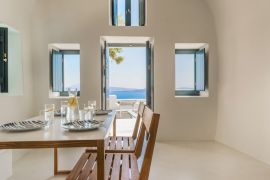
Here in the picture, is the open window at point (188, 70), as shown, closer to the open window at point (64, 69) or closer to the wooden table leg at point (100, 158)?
the open window at point (64, 69)

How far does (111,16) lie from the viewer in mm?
4539

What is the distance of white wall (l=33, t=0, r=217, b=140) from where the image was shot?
4.30 metres

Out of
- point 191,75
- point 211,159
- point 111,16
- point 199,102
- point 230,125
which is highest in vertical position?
point 111,16

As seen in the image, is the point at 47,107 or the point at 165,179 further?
the point at 165,179

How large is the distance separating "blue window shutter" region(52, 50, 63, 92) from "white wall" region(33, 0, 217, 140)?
0.79 ft

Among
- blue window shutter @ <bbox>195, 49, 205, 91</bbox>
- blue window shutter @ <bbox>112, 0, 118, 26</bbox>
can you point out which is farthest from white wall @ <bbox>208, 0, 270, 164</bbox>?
blue window shutter @ <bbox>112, 0, 118, 26</bbox>

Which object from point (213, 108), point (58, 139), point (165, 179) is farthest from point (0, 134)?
point (213, 108)

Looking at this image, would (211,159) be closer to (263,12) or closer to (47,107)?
(263,12)

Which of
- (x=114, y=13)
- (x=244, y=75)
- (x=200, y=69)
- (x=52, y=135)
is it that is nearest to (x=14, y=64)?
(x=114, y=13)

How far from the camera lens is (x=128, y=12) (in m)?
4.62

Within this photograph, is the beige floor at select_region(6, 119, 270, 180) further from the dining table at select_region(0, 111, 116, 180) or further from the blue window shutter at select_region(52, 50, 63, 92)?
the dining table at select_region(0, 111, 116, 180)

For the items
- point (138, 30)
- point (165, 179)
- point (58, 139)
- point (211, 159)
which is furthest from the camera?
point (138, 30)

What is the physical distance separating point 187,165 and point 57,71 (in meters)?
3.01

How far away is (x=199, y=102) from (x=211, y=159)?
1.36 m
